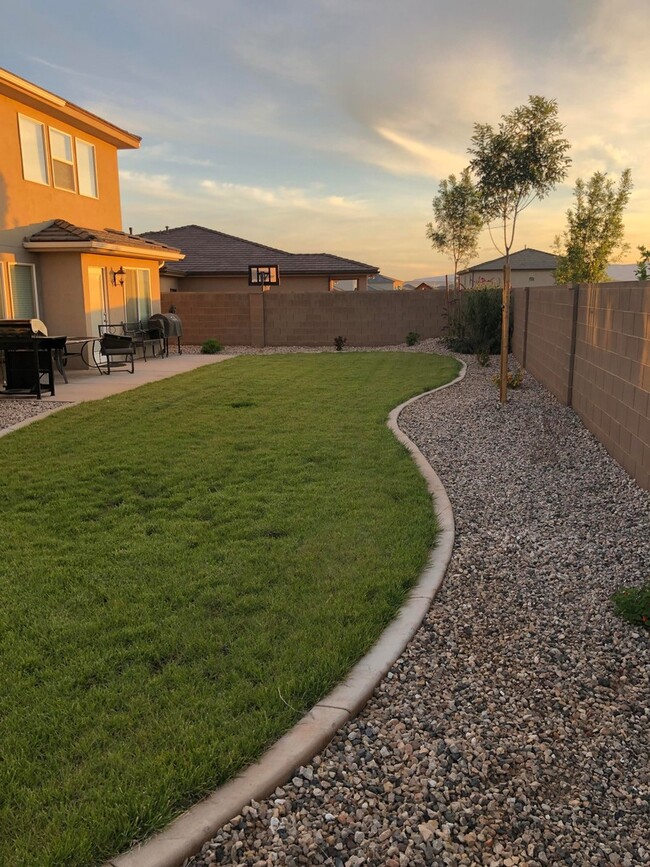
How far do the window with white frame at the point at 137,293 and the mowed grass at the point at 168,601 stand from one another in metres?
9.90

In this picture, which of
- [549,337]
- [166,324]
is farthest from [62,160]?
[549,337]

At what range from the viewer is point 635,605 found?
4.02 meters

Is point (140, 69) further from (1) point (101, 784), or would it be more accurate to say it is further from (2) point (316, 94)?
(1) point (101, 784)

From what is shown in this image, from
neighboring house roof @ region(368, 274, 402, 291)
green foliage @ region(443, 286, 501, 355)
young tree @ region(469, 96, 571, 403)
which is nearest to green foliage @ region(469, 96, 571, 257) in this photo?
young tree @ region(469, 96, 571, 403)

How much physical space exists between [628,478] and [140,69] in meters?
15.9

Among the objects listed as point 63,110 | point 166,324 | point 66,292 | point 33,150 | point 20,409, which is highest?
point 63,110

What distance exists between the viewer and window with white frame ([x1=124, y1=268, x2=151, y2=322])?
60.0ft

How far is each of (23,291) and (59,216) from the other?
2.16 metres

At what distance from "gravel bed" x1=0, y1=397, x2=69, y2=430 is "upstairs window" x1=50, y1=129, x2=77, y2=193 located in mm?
6321

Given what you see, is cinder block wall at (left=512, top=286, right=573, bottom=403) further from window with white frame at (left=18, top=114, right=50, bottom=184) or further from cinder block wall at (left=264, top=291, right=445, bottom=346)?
window with white frame at (left=18, top=114, right=50, bottom=184)

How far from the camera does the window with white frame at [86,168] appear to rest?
16391 millimetres

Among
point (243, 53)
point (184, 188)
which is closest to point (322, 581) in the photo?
point (243, 53)

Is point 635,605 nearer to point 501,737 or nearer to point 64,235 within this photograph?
point 501,737

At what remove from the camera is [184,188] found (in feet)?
102
